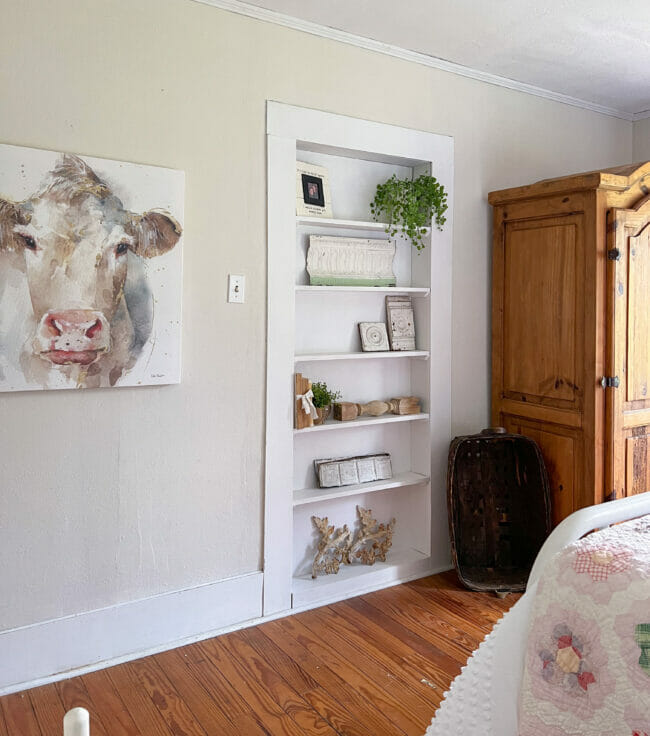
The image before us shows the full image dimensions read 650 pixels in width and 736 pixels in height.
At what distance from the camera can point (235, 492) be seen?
106 inches

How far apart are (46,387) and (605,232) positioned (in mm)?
2351

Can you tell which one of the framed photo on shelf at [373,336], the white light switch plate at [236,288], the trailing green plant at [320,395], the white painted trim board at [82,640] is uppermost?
the white light switch plate at [236,288]

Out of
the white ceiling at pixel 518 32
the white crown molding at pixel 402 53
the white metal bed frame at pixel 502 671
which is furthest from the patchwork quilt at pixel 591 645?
the white crown molding at pixel 402 53

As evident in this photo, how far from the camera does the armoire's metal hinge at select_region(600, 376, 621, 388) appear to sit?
2.87 metres

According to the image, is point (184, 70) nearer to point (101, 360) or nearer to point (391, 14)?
point (391, 14)

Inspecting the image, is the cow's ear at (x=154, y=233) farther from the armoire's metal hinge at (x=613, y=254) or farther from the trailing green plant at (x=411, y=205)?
the armoire's metal hinge at (x=613, y=254)

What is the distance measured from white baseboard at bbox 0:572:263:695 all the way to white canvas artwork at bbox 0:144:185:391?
→ 0.85 meters

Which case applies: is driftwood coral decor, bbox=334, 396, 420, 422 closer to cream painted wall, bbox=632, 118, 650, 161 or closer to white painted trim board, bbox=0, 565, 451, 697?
white painted trim board, bbox=0, 565, 451, 697

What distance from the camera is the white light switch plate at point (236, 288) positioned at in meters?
2.62

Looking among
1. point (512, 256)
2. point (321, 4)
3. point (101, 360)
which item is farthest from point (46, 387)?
point (512, 256)

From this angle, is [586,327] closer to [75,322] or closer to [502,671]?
[502,671]

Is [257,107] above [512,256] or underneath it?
above

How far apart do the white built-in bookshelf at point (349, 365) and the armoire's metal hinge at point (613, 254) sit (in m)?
0.73

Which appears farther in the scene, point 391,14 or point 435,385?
point 435,385
